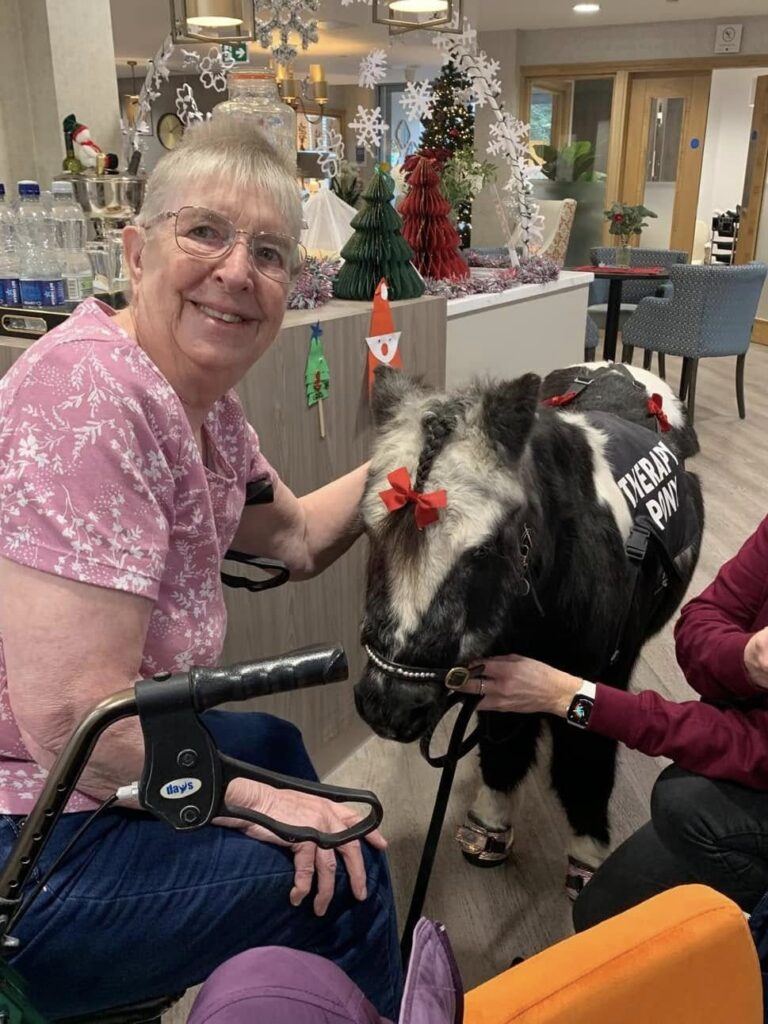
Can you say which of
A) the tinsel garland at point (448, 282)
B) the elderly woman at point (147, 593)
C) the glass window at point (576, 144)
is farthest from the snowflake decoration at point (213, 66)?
the glass window at point (576, 144)

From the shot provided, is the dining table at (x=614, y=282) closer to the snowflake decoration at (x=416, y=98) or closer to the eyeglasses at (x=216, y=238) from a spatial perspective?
the snowflake decoration at (x=416, y=98)

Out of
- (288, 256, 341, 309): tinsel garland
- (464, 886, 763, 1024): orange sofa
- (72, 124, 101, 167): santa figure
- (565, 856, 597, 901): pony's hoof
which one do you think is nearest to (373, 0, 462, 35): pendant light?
(288, 256, 341, 309): tinsel garland

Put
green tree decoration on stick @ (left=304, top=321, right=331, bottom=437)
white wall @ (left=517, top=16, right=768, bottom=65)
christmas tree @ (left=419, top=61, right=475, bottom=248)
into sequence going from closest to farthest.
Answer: green tree decoration on stick @ (left=304, top=321, right=331, bottom=437), christmas tree @ (left=419, top=61, right=475, bottom=248), white wall @ (left=517, top=16, right=768, bottom=65)

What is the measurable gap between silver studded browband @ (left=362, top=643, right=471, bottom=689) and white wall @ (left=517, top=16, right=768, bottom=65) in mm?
9711

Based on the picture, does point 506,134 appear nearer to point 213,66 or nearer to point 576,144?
point 213,66

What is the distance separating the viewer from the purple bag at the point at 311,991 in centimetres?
60

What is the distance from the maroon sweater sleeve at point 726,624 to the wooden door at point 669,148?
362 inches

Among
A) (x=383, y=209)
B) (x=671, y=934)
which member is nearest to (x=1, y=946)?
(x=671, y=934)

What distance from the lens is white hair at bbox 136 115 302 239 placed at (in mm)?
1080

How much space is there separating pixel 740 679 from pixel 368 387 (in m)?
1.23

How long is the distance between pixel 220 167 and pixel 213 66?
80.1 inches

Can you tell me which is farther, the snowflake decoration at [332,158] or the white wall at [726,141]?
the white wall at [726,141]

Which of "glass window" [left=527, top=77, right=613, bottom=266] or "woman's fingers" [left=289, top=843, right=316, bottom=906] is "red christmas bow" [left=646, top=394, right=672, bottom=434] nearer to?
"woman's fingers" [left=289, top=843, right=316, bottom=906]

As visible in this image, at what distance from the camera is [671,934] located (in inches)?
30.6
